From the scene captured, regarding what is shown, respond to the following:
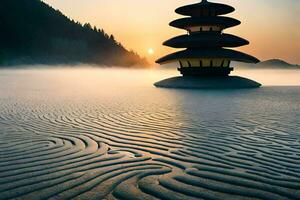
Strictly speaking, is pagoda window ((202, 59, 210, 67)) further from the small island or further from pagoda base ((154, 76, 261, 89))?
pagoda base ((154, 76, 261, 89))

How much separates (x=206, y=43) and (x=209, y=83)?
3141 mm

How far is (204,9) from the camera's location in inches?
1017

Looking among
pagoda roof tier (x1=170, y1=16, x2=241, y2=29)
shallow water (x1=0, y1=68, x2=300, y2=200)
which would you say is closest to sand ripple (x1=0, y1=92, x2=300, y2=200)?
shallow water (x1=0, y1=68, x2=300, y2=200)

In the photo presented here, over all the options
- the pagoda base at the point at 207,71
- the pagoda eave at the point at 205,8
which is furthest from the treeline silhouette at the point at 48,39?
the pagoda base at the point at 207,71

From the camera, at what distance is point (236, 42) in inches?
972

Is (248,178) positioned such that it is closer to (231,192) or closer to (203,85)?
(231,192)

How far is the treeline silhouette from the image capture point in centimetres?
11712

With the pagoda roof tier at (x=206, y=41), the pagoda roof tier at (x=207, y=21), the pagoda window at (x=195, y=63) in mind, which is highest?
the pagoda roof tier at (x=207, y=21)

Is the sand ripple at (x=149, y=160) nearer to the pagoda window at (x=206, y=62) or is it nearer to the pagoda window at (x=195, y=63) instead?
the pagoda window at (x=206, y=62)

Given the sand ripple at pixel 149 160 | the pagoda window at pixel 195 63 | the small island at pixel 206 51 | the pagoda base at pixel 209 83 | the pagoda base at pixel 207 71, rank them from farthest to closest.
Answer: the pagoda window at pixel 195 63, the pagoda base at pixel 207 71, the small island at pixel 206 51, the pagoda base at pixel 209 83, the sand ripple at pixel 149 160

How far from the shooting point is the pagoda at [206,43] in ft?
79.6

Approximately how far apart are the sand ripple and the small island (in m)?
16.4

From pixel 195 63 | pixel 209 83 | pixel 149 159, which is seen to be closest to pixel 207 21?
pixel 195 63

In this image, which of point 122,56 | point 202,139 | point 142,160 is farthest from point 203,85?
point 122,56
